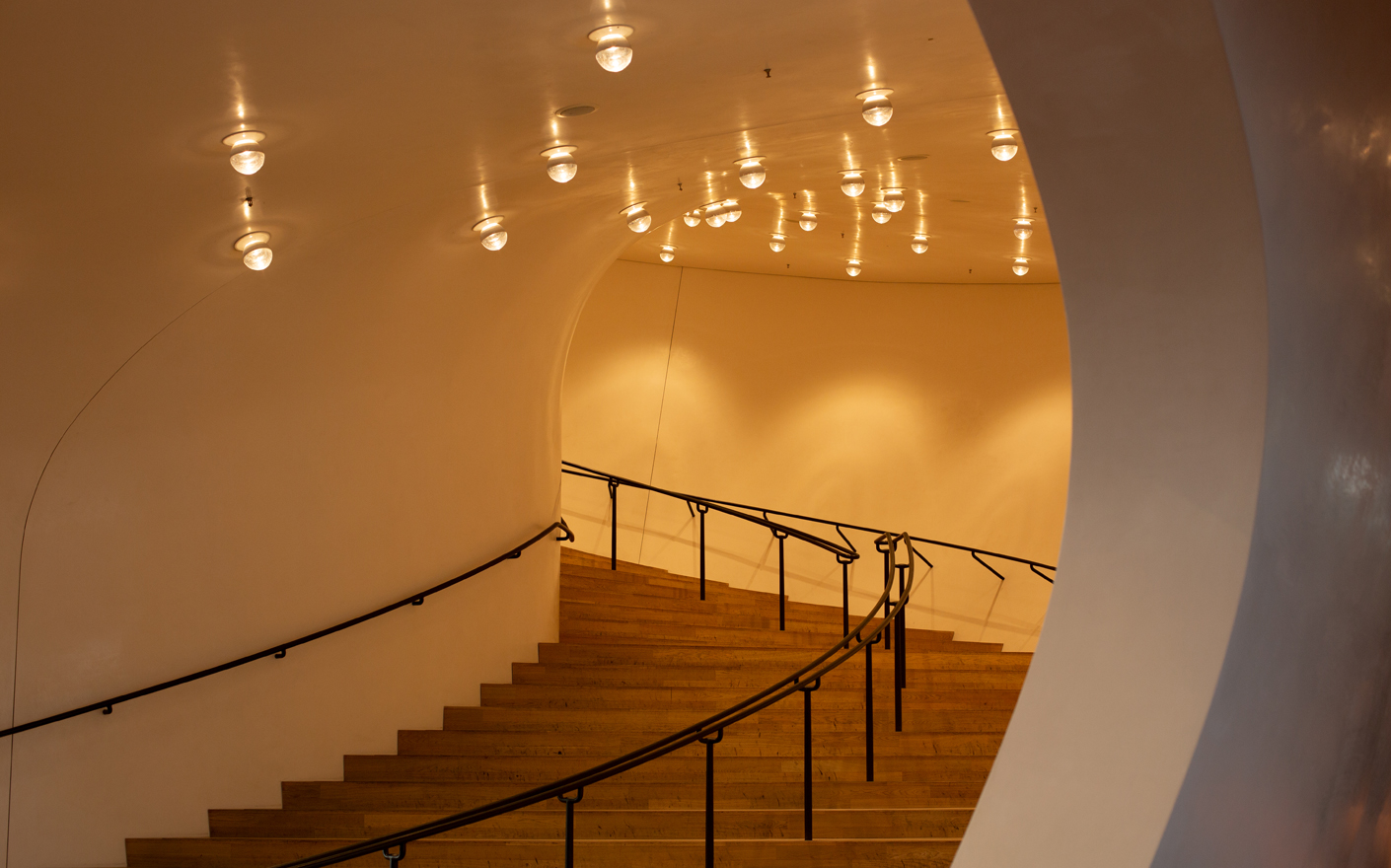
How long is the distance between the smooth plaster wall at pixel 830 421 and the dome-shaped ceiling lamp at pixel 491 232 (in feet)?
15.8

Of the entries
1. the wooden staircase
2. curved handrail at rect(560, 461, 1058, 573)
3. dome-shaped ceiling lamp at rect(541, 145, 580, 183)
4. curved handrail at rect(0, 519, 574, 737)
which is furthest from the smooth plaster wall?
dome-shaped ceiling lamp at rect(541, 145, 580, 183)

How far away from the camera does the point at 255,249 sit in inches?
192

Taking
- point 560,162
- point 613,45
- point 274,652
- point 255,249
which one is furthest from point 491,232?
point 274,652

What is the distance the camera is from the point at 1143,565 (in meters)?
2.04

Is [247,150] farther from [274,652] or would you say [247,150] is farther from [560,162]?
Result: [274,652]

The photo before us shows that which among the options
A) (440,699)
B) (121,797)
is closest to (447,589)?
(440,699)

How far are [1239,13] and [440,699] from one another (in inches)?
248

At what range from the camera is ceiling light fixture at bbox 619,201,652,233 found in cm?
675

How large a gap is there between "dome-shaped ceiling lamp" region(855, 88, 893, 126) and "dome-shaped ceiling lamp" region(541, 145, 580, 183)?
1258 mm

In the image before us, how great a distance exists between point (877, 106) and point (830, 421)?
23.3 feet

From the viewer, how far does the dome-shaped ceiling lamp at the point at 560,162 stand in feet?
15.5

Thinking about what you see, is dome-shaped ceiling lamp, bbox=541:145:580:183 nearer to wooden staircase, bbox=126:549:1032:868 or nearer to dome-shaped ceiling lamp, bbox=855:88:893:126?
dome-shaped ceiling lamp, bbox=855:88:893:126

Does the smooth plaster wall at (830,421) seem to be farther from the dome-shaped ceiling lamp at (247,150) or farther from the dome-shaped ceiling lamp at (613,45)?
the dome-shaped ceiling lamp at (613,45)

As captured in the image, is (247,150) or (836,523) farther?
(836,523)
